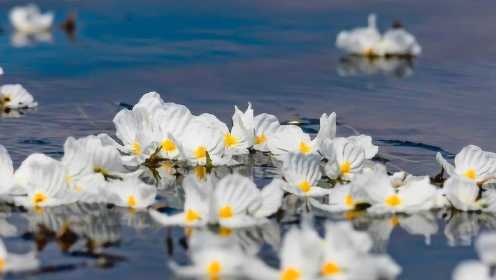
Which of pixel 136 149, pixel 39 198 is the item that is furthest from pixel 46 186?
pixel 136 149

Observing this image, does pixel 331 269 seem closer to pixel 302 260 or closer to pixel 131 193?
pixel 302 260

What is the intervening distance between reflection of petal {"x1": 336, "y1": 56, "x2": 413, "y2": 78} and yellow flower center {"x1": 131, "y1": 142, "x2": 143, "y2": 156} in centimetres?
216

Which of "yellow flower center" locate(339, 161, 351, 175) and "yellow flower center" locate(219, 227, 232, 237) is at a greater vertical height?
"yellow flower center" locate(339, 161, 351, 175)

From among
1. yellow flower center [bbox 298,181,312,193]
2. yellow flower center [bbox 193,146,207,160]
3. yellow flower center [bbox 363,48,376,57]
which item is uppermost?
yellow flower center [bbox 363,48,376,57]

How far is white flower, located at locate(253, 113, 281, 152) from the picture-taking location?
11.9 ft

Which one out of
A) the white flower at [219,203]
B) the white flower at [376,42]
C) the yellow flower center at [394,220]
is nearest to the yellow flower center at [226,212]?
the white flower at [219,203]

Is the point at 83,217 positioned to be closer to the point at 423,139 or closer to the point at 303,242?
the point at 303,242

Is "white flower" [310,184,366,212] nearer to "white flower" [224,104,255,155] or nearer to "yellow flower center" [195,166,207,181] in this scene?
"yellow flower center" [195,166,207,181]

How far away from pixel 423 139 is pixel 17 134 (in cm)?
152

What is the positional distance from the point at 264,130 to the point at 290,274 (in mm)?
1410

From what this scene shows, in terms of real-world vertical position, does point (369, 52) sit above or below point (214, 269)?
above

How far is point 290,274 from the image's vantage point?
7.45 ft

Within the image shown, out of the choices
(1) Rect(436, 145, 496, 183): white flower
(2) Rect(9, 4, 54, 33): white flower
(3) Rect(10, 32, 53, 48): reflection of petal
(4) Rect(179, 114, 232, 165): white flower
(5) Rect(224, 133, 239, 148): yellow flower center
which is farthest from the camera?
(2) Rect(9, 4, 54, 33): white flower

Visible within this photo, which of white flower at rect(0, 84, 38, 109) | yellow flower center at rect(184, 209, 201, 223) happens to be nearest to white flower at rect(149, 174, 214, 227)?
yellow flower center at rect(184, 209, 201, 223)
